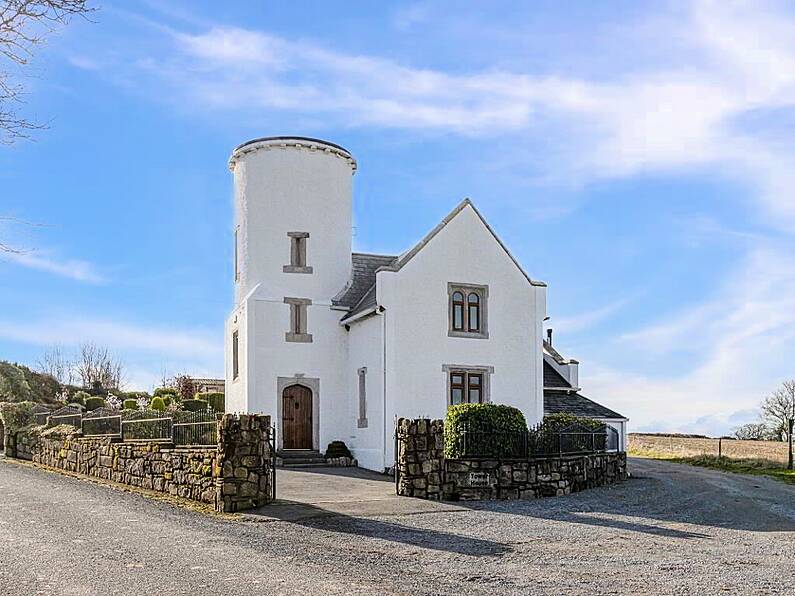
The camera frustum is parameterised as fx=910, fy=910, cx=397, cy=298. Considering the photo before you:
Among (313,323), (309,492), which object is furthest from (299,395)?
(309,492)

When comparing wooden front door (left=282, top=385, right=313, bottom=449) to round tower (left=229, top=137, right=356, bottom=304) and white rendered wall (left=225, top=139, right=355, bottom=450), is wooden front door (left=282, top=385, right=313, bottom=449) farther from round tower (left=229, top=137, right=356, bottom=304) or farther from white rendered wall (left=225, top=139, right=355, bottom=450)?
round tower (left=229, top=137, right=356, bottom=304)

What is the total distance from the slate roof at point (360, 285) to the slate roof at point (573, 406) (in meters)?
7.43

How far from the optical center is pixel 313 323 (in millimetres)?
30203

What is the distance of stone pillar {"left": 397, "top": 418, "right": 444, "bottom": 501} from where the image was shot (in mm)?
19469

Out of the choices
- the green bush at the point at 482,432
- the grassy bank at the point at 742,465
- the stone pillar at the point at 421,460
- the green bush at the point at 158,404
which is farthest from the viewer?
the green bush at the point at 158,404

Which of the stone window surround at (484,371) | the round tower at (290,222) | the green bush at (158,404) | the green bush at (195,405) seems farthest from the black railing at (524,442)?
the green bush at (158,404)

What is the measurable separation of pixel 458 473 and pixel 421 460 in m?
0.95

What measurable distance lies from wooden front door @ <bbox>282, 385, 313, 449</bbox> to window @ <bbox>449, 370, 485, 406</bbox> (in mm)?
4976

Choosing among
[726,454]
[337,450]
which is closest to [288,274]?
[337,450]

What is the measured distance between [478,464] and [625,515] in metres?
3.58

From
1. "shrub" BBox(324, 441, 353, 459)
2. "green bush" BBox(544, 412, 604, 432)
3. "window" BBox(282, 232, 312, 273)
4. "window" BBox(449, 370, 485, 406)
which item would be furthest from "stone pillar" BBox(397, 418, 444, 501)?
"window" BBox(282, 232, 312, 273)

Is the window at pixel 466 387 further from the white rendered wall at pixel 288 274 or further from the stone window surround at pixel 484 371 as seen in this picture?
the white rendered wall at pixel 288 274

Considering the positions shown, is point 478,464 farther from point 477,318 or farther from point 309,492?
point 477,318

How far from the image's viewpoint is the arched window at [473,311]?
2845 centimetres
